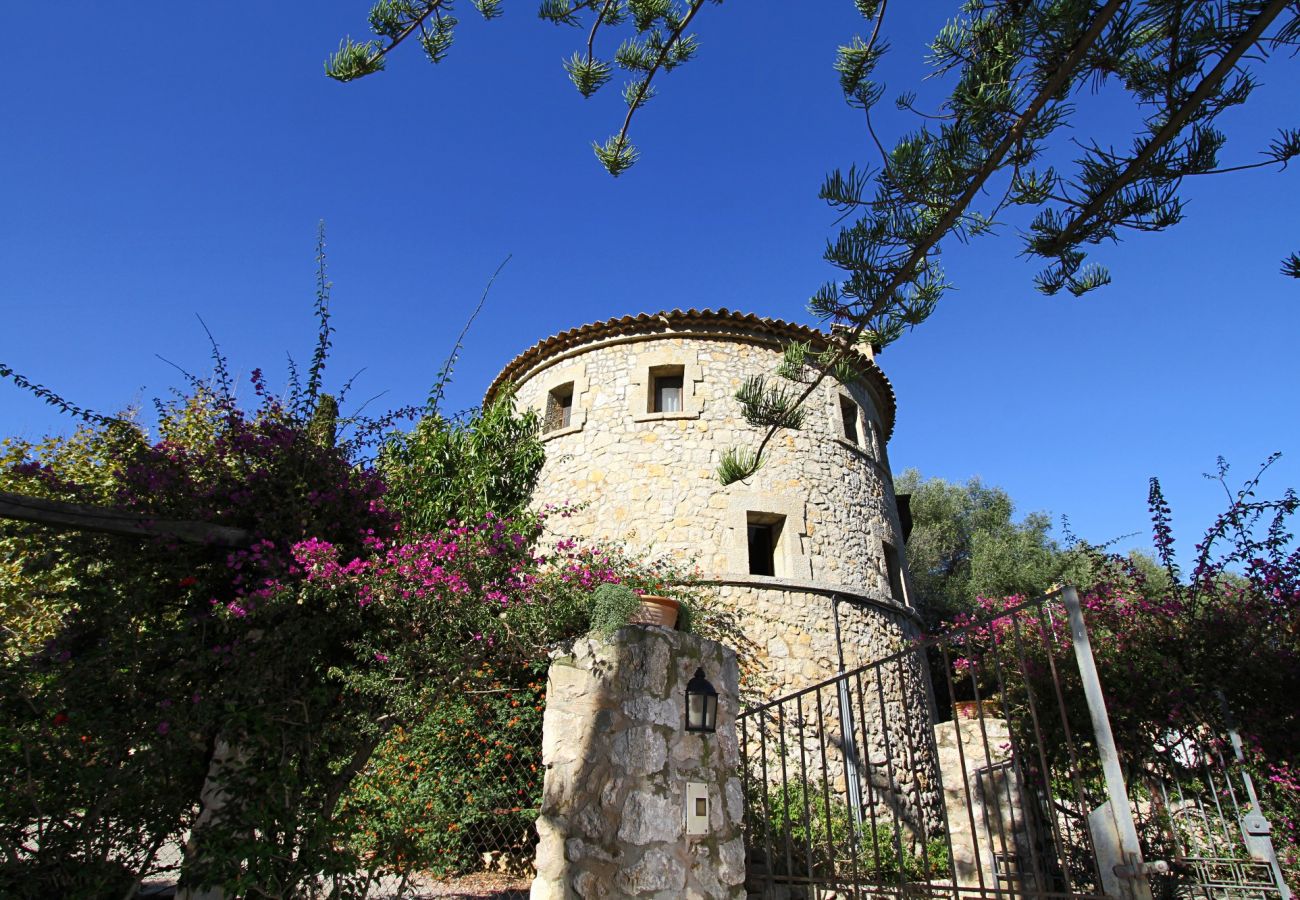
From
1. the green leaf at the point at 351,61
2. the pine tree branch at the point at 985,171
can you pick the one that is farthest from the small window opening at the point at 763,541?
the green leaf at the point at 351,61

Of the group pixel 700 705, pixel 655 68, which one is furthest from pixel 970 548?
pixel 655 68

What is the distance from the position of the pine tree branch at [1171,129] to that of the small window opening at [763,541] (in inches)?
297

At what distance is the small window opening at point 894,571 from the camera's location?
35.9ft

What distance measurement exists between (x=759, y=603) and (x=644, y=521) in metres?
1.98

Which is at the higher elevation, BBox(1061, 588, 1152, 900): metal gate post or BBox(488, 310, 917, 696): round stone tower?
BBox(488, 310, 917, 696): round stone tower

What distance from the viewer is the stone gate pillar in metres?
4.03

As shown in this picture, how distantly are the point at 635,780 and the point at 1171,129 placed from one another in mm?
4205

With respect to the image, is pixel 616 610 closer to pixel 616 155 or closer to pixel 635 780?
pixel 635 780

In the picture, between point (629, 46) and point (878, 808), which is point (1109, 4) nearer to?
point (629, 46)

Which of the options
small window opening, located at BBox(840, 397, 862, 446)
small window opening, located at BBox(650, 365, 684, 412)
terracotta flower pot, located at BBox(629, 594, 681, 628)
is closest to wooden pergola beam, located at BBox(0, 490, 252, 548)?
terracotta flower pot, located at BBox(629, 594, 681, 628)

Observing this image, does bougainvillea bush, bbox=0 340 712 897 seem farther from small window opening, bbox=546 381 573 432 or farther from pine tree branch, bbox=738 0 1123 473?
small window opening, bbox=546 381 573 432

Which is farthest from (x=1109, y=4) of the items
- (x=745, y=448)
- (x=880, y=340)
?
(x=745, y=448)

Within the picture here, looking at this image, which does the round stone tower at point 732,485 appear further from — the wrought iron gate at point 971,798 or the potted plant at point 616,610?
the potted plant at point 616,610

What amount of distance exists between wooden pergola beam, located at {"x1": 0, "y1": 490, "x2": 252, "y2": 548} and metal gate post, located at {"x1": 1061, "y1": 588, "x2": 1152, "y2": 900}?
194 inches
